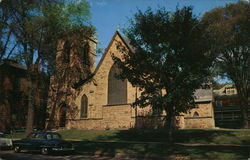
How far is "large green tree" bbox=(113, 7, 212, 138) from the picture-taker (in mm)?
16750

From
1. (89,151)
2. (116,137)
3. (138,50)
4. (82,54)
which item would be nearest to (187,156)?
(89,151)

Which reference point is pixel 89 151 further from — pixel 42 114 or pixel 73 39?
pixel 42 114

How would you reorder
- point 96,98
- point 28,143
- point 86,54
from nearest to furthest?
1. point 28,143
2. point 96,98
3. point 86,54

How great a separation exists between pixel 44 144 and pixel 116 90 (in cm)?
1778

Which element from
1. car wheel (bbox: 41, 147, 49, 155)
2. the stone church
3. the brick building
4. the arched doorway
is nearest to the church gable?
the stone church

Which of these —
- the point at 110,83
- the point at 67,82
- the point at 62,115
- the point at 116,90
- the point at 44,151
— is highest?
the point at 67,82

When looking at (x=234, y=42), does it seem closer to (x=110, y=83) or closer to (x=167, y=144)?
(x=110, y=83)

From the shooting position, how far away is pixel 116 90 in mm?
32594

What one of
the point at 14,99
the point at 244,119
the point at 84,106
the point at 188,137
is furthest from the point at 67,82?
the point at 244,119

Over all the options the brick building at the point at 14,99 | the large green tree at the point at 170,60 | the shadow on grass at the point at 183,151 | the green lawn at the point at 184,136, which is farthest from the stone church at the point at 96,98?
the shadow on grass at the point at 183,151

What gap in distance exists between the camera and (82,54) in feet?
123

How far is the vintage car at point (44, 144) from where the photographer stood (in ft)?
50.1

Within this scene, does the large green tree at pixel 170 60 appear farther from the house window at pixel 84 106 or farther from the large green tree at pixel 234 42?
the house window at pixel 84 106

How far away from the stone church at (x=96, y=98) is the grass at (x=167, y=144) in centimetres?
480
